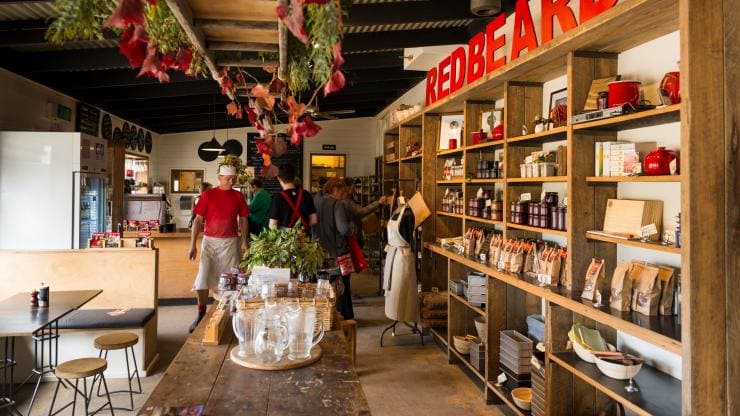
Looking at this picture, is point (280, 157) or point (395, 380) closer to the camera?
point (395, 380)

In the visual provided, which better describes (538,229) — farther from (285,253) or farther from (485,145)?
(285,253)

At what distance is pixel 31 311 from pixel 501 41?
4.02 m

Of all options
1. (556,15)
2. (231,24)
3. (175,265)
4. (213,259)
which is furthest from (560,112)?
(175,265)

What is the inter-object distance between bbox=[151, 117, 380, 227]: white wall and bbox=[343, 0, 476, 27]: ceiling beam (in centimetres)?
718

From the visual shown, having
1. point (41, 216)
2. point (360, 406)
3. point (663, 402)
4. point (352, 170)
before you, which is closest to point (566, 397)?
point (663, 402)

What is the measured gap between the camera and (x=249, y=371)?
6.61 feet

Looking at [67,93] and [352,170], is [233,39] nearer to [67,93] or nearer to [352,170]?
[67,93]

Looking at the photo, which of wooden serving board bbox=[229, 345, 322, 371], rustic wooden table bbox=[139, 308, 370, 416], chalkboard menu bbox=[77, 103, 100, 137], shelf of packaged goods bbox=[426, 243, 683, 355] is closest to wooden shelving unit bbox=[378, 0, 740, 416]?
shelf of packaged goods bbox=[426, 243, 683, 355]

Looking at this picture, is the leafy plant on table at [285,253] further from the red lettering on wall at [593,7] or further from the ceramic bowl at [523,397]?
the red lettering on wall at [593,7]

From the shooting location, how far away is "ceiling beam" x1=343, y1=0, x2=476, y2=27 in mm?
4871

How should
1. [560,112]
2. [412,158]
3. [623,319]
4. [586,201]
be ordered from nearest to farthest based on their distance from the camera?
[623,319] < [586,201] < [560,112] < [412,158]

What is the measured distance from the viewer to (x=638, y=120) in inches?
107

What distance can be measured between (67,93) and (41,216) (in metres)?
2.36

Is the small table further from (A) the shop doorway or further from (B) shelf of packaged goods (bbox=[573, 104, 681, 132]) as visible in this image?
(A) the shop doorway
